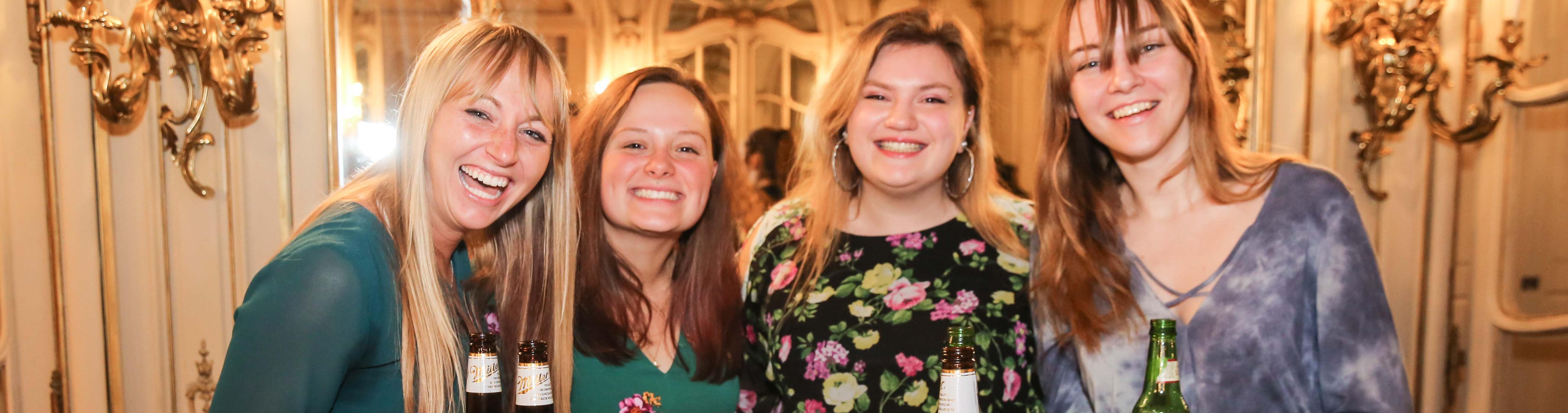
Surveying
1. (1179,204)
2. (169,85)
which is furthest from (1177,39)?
(169,85)

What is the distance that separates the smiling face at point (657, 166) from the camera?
6.60ft

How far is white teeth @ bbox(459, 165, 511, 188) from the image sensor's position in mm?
1532

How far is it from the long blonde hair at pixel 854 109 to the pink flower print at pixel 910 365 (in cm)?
26

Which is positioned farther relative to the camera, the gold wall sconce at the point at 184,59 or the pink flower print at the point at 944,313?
the gold wall sconce at the point at 184,59

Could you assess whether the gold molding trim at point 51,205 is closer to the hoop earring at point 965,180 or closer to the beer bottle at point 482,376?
the beer bottle at point 482,376

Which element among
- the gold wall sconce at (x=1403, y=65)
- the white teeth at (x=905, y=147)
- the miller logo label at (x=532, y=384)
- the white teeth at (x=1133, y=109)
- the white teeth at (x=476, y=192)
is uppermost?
the gold wall sconce at (x=1403, y=65)

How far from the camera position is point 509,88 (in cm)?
156

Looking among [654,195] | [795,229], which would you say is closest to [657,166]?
[654,195]

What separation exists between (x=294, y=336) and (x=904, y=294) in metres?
1.15

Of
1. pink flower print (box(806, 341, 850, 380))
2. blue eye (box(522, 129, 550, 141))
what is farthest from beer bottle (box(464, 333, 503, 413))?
pink flower print (box(806, 341, 850, 380))

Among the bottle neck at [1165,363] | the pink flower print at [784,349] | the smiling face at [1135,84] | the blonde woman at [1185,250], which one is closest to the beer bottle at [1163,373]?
the bottle neck at [1165,363]

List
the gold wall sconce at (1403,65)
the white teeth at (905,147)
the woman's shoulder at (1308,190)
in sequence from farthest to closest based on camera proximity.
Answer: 1. the gold wall sconce at (1403,65)
2. the white teeth at (905,147)
3. the woman's shoulder at (1308,190)

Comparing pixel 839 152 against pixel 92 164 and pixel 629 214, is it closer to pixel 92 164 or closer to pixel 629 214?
pixel 629 214

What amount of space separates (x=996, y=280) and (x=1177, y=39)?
60cm
